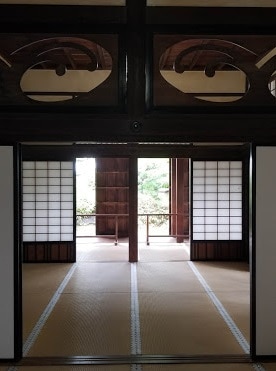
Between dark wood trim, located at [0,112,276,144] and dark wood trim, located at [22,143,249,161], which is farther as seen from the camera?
dark wood trim, located at [22,143,249,161]

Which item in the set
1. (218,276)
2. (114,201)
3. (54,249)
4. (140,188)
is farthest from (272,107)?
(140,188)

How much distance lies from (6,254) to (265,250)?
2.12 metres

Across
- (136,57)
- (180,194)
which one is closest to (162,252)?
(180,194)

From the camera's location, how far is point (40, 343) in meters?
3.70

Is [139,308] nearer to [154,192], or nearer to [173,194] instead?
[173,194]

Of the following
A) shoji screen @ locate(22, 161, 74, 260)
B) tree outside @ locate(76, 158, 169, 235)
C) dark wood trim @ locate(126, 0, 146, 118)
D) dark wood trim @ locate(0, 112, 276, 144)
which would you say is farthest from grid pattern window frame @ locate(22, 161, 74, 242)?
dark wood trim @ locate(126, 0, 146, 118)

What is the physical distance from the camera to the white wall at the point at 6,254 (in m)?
3.28

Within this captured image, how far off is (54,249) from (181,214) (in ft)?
11.6

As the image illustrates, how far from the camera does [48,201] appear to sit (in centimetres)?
784

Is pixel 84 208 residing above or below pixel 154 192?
below

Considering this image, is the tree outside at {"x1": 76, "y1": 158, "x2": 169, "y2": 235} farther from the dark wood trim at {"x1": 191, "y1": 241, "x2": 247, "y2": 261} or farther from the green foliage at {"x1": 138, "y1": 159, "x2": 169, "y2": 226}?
the dark wood trim at {"x1": 191, "y1": 241, "x2": 247, "y2": 261}

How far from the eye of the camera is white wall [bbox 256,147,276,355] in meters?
3.34

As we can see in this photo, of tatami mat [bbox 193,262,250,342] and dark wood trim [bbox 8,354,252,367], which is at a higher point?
dark wood trim [bbox 8,354,252,367]

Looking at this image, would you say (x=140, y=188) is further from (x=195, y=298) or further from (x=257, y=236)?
(x=257, y=236)
